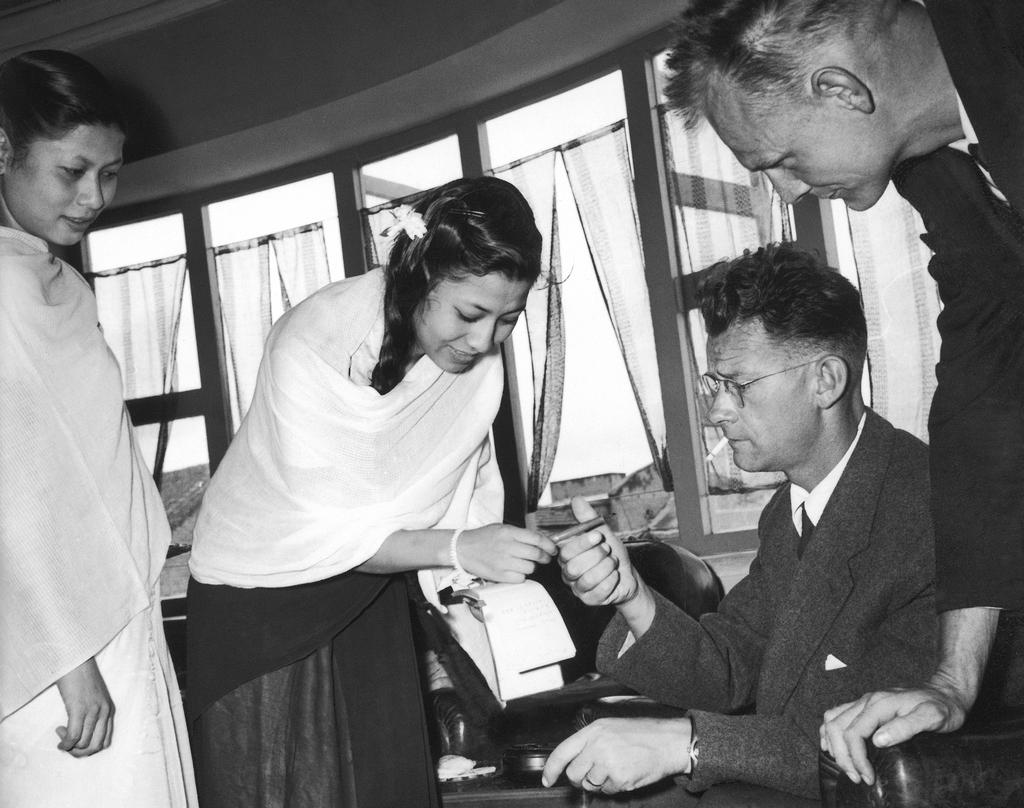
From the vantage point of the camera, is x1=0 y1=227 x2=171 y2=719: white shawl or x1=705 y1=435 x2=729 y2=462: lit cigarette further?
x1=705 y1=435 x2=729 y2=462: lit cigarette

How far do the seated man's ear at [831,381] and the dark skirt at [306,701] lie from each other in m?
0.93

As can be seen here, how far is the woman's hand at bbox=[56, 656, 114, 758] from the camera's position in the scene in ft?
5.33

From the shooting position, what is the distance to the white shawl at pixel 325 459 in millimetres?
2096

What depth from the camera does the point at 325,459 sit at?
2143 millimetres

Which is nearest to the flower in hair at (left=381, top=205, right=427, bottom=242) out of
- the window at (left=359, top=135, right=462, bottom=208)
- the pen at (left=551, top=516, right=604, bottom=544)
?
the pen at (left=551, top=516, right=604, bottom=544)

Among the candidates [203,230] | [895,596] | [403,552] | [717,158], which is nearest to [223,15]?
[203,230]

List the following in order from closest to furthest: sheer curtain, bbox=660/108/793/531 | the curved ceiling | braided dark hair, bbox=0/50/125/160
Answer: braided dark hair, bbox=0/50/125/160
sheer curtain, bbox=660/108/793/531
the curved ceiling

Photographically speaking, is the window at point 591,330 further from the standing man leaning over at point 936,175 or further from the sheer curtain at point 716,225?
the standing man leaning over at point 936,175

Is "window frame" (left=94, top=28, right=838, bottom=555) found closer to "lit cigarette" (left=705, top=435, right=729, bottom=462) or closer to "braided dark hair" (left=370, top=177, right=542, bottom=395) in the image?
"lit cigarette" (left=705, top=435, right=729, bottom=462)

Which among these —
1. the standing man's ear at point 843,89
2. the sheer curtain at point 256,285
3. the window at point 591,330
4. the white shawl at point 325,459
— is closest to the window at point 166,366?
the sheer curtain at point 256,285

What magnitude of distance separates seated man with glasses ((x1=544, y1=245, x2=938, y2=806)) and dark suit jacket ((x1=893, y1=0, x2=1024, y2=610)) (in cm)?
18

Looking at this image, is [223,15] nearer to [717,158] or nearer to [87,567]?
[717,158]

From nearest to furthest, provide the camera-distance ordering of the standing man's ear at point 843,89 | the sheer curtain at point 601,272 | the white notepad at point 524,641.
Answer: the standing man's ear at point 843,89
the white notepad at point 524,641
the sheer curtain at point 601,272

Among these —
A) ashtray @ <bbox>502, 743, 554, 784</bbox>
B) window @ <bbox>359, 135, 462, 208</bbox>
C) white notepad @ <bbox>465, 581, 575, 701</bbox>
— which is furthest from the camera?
window @ <bbox>359, 135, 462, 208</bbox>
